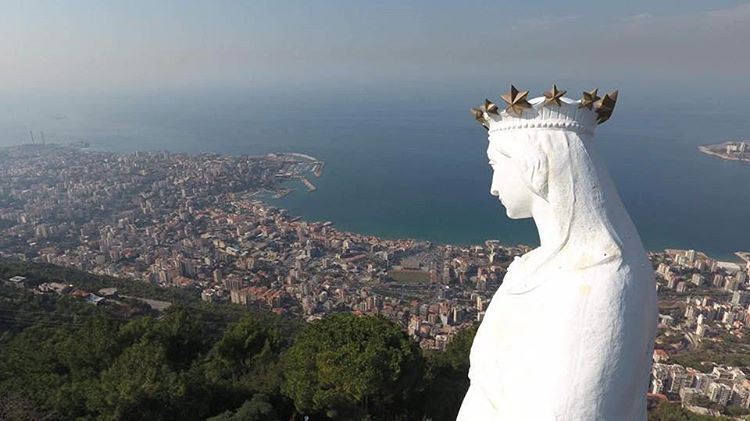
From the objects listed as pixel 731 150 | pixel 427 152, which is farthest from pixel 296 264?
pixel 731 150

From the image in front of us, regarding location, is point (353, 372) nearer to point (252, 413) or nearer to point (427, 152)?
point (252, 413)

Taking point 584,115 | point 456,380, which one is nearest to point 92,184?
point 456,380

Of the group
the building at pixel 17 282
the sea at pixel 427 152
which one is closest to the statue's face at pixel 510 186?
the building at pixel 17 282

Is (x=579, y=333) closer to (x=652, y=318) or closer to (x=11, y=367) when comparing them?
(x=652, y=318)

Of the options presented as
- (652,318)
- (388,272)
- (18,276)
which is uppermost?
(652,318)

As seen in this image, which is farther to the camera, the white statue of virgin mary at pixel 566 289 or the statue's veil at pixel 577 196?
the statue's veil at pixel 577 196

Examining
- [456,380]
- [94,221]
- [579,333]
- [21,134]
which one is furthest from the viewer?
[21,134]

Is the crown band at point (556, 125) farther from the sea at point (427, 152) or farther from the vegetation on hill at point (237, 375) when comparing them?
the sea at point (427, 152)
